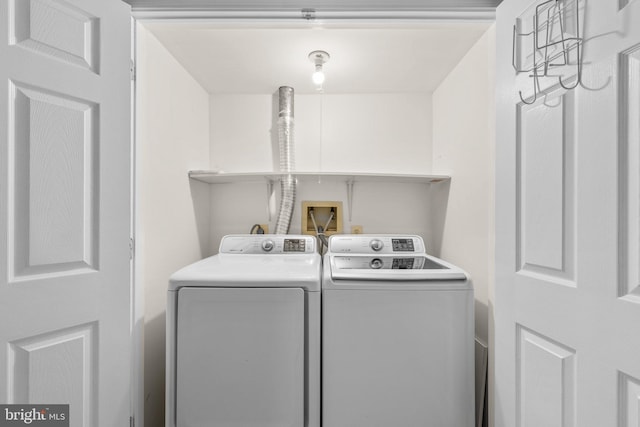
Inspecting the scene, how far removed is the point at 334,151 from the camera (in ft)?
7.70

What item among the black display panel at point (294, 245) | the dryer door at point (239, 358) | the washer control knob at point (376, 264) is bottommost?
the dryer door at point (239, 358)

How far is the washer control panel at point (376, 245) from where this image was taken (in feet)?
6.16

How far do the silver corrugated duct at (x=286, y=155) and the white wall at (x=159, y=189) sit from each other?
0.63m

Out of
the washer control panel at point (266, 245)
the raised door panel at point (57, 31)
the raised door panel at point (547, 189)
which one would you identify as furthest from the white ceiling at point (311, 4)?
the washer control panel at point (266, 245)

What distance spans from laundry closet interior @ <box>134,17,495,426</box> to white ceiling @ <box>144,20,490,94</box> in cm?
1

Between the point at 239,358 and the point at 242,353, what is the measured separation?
25 millimetres

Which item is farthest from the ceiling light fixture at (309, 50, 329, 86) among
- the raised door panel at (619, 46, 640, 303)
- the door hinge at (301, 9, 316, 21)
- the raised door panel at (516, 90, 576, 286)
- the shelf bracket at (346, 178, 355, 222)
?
the raised door panel at (619, 46, 640, 303)

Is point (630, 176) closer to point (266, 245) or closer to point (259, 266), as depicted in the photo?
point (259, 266)

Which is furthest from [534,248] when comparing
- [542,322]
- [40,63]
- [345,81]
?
[40,63]

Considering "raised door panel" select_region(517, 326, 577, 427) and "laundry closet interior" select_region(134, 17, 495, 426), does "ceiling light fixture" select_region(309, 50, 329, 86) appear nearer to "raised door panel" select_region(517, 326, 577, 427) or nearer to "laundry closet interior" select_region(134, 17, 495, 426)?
"laundry closet interior" select_region(134, 17, 495, 426)

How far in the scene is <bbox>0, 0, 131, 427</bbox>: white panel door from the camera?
3.09 ft

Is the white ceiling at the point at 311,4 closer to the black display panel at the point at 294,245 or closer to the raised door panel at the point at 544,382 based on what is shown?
the black display panel at the point at 294,245

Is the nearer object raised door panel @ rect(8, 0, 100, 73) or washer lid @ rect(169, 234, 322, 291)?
raised door panel @ rect(8, 0, 100, 73)

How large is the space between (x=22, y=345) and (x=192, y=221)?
112 centimetres
